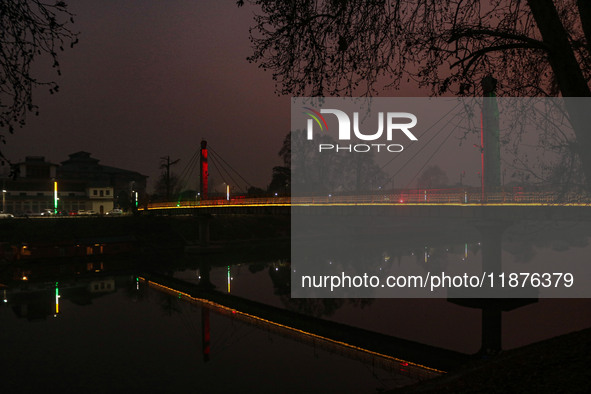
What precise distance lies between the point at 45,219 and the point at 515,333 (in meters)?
53.3

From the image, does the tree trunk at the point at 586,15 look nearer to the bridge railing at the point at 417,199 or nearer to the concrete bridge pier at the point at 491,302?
the bridge railing at the point at 417,199

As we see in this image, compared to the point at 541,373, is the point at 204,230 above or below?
below

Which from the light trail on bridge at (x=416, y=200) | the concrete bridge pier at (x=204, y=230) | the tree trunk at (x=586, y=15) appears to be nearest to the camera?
the tree trunk at (x=586, y=15)

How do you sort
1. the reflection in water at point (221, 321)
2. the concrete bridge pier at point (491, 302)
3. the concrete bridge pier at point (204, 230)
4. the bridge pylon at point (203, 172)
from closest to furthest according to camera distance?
the reflection in water at point (221, 321)
the concrete bridge pier at point (491, 302)
the concrete bridge pier at point (204, 230)
the bridge pylon at point (203, 172)

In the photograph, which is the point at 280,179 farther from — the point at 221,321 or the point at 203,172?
the point at 221,321

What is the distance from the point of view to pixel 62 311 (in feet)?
90.3

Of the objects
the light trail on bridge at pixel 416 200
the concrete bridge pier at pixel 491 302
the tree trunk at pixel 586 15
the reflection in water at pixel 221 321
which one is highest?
the tree trunk at pixel 586 15

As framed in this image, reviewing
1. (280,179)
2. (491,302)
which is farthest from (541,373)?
(280,179)

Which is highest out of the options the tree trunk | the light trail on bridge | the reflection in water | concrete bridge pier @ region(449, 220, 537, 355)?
the tree trunk

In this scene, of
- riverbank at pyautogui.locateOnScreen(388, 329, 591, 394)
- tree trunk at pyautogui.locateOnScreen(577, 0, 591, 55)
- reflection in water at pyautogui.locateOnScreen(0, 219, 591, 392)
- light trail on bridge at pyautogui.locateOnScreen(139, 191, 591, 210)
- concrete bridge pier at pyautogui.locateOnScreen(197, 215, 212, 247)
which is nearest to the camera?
riverbank at pyautogui.locateOnScreen(388, 329, 591, 394)

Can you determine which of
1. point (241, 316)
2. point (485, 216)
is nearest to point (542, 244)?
point (485, 216)

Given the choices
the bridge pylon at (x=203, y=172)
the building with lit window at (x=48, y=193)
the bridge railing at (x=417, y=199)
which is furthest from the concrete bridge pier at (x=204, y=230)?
the building with lit window at (x=48, y=193)

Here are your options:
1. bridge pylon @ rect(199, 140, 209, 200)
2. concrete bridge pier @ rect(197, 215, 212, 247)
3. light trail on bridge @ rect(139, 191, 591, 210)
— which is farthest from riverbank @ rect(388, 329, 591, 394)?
bridge pylon @ rect(199, 140, 209, 200)

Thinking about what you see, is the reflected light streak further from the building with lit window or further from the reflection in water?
the building with lit window
